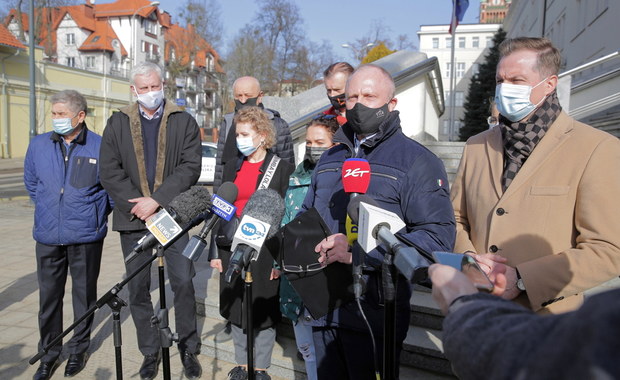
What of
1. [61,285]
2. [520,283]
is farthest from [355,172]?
[61,285]

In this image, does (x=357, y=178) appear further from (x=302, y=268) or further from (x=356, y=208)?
(x=302, y=268)

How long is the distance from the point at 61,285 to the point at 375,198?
125 inches

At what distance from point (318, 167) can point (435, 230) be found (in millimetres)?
830

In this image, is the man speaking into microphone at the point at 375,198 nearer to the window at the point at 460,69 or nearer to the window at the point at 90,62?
the window at the point at 90,62

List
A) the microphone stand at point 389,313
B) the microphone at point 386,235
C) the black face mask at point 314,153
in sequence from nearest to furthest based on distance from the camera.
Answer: the microphone at point 386,235, the microphone stand at point 389,313, the black face mask at point 314,153

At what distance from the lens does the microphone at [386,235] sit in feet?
4.35

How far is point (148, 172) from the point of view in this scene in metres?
3.89

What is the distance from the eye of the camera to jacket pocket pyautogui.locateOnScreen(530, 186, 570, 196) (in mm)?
2074

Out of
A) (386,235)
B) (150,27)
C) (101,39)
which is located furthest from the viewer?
(150,27)

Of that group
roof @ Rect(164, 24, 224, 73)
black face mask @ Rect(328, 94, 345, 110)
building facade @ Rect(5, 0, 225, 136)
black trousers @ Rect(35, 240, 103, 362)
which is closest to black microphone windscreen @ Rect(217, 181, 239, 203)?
black face mask @ Rect(328, 94, 345, 110)

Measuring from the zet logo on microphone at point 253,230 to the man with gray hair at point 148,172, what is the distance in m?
1.84

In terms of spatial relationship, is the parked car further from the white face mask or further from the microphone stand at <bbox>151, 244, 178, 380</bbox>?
the microphone stand at <bbox>151, 244, 178, 380</bbox>

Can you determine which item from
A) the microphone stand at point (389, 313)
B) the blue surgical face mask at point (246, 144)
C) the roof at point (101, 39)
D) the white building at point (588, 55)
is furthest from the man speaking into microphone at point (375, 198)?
the roof at point (101, 39)

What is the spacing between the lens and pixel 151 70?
395cm
